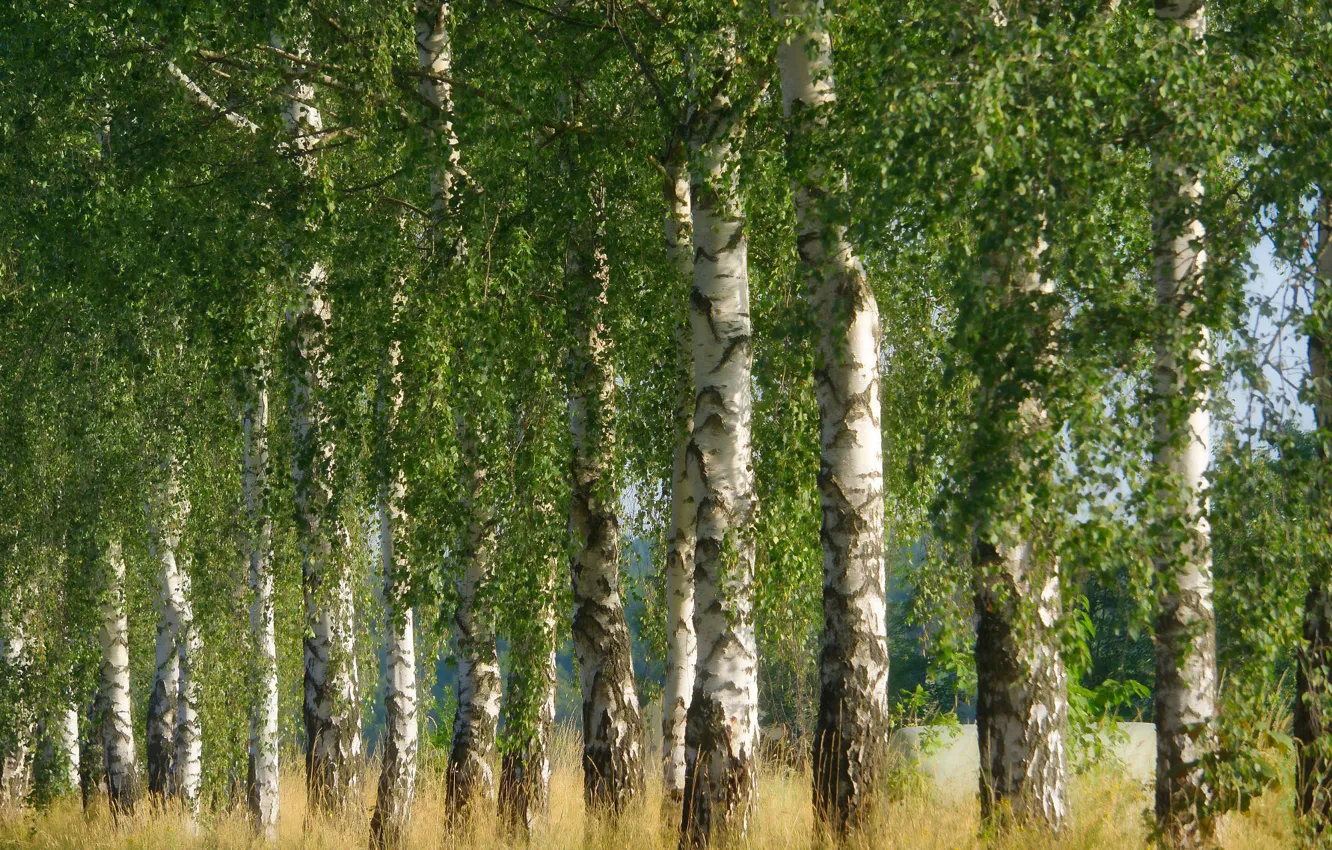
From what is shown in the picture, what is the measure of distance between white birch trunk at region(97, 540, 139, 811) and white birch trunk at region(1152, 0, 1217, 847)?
1080cm

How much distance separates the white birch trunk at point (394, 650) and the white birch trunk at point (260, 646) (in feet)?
3.39

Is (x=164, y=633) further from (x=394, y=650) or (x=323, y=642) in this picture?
(x=394, y=650)

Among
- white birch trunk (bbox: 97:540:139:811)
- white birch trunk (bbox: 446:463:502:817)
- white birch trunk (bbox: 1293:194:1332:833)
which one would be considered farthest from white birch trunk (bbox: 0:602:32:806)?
white birch trunk (bbox: 1293:194:1332:833)

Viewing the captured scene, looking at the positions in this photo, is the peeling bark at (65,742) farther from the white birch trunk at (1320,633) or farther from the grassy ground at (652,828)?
the white birch trunk at (1320,633)

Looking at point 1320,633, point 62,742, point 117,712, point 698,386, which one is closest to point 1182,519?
point 698,386

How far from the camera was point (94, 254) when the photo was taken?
9.62 meters

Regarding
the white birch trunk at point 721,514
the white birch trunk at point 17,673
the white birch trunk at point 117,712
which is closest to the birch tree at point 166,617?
the white birch trunk at point 117,712

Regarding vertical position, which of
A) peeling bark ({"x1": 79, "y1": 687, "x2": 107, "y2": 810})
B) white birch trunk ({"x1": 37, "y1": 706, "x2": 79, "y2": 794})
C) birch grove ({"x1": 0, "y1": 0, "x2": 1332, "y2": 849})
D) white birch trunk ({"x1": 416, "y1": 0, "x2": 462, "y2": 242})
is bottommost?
peeling bark ({"x1": 79, "y1": 687, "x2": 107, "y2": 810})

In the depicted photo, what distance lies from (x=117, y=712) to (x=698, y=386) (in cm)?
956

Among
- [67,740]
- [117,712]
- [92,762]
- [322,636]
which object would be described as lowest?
[92,762]

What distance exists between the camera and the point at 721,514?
734 cm

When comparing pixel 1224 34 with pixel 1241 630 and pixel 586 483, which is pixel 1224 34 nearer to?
pixel 1241 630

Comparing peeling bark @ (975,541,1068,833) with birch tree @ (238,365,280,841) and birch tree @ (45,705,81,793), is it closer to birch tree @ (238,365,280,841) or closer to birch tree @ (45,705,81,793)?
birch tree @ (238,365,280,841)

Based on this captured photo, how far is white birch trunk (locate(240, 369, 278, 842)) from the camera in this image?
35.8 ft
